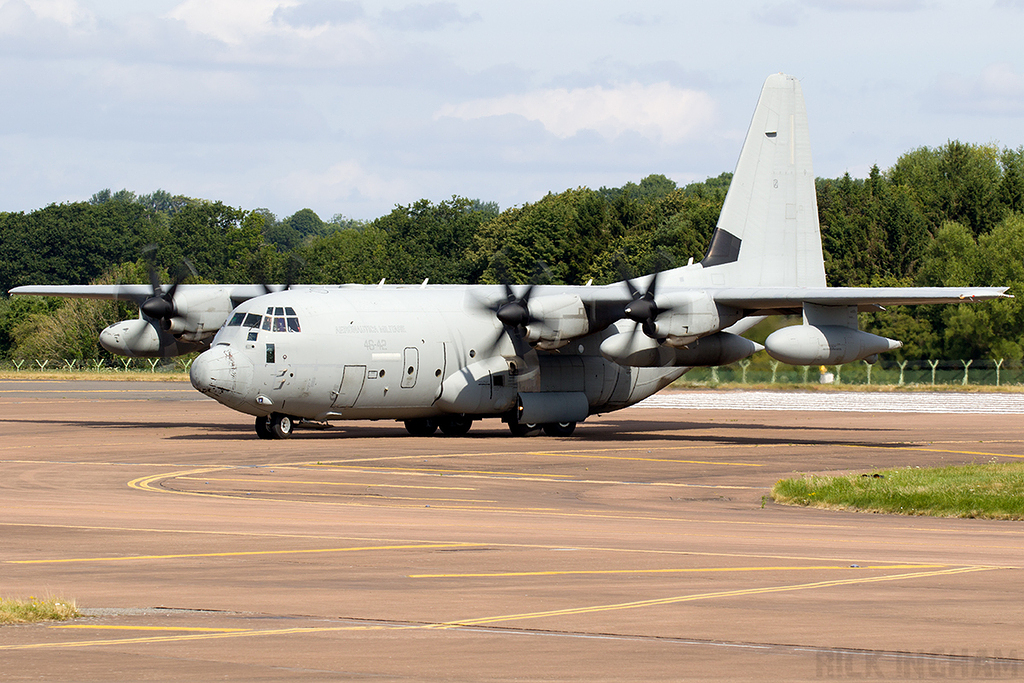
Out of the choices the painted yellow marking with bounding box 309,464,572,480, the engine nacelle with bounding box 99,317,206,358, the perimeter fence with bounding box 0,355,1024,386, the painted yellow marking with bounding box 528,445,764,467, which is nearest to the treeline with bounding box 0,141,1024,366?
the perimeter fence with bounding box 0,355,1024,386

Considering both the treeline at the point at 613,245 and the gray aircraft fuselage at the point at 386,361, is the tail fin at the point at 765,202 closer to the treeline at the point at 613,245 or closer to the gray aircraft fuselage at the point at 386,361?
the gray aircraft fuselage at the point at 386,361

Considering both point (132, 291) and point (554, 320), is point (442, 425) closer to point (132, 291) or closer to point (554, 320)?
point (554, 320)

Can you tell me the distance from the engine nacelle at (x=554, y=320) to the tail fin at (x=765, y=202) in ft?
19.5

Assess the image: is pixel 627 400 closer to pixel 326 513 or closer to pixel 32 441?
pixel 32 441

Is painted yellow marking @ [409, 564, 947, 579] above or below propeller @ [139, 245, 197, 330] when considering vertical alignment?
below

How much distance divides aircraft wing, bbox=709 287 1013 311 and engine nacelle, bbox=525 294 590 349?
384cm

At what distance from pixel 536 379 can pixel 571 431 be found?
2.35 meters

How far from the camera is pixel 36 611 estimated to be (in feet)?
33.7

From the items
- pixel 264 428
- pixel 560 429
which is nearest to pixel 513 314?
pixel 560 429

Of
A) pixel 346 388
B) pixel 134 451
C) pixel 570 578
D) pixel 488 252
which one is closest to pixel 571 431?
pixel 346 388

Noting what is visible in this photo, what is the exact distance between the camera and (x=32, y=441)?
33969mm

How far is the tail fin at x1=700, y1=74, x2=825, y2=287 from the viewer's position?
39.8 meters

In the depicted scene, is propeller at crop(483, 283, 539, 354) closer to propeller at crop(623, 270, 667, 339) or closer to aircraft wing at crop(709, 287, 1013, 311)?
propeller at crop(623, 270, 667, 339)

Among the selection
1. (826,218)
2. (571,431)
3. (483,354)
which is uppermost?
(826,218)
